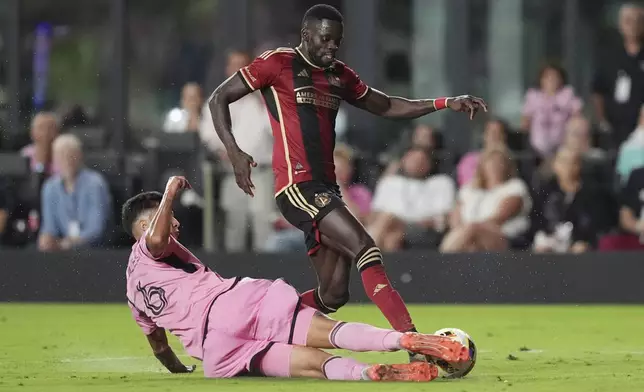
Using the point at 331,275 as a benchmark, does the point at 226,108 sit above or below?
above

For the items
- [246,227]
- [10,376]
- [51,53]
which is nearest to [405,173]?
[246,227]

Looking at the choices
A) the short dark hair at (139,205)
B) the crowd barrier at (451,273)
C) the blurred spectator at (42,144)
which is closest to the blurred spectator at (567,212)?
the crowd barrier at (451,273)

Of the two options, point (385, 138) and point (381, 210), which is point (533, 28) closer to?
point (385, 138)

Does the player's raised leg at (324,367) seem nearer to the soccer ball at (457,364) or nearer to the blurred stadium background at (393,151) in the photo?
the soccer ball at (457,364)

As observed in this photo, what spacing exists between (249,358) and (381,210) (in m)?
6.22

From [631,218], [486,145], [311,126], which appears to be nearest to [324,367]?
[311,126]

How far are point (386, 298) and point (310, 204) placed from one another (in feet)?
2.22

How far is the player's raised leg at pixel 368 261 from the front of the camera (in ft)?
25.9

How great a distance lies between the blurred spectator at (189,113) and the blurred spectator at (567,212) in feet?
10.6

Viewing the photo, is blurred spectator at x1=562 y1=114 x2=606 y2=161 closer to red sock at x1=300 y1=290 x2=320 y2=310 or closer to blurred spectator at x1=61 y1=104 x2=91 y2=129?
blurred spectator at x1=61 y1=104 x2=91 y2=129

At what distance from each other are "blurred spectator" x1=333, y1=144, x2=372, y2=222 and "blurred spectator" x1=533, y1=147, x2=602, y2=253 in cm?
149

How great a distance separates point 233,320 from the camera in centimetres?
749

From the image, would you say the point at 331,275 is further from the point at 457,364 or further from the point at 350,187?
the point at 350,187

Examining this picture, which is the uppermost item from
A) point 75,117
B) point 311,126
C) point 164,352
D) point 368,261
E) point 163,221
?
point 311,126
